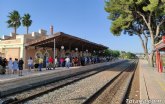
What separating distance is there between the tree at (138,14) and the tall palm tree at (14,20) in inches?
1310

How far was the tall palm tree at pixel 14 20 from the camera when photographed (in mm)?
72188

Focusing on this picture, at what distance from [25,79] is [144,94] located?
374 inches

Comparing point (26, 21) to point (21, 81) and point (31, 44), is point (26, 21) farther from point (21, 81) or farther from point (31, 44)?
point (21, 81)

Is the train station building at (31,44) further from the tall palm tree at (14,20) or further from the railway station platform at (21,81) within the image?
the tall palm tree at (14,20)

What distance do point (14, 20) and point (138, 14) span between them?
39567 millimetres

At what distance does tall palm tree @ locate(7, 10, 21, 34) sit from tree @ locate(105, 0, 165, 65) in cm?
3327

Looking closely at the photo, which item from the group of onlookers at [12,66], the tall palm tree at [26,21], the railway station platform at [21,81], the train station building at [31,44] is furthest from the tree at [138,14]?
the tall palm tree at [26,21]

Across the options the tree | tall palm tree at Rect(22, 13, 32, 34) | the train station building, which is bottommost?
the train station building

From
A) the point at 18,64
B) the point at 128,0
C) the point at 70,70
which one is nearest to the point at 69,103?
the point at 18,64

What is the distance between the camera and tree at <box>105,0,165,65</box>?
3750 cm

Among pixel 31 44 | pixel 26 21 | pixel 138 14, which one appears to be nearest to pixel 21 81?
pixel 31 44

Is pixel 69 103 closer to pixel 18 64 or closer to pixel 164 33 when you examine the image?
pixel 18 64

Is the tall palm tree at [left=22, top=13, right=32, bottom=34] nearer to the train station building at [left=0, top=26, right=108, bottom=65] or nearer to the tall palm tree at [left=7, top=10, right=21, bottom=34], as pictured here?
the tall palm tree at [left=7, top=10, right=21, bottom=34]

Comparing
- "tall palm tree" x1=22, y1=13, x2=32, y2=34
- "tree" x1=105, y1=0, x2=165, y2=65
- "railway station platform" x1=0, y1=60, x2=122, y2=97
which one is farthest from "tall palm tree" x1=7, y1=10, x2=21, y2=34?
"railway station platform" x1=0, y1=60, x2=122, y2=97
